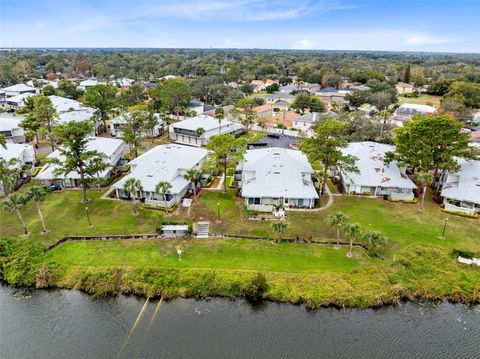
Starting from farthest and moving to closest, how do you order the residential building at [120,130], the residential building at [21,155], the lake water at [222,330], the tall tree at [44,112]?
the residential building at [120,130]
the tall tree at [44,112]
the residential building at [21,155]
the lake water at [222,330]

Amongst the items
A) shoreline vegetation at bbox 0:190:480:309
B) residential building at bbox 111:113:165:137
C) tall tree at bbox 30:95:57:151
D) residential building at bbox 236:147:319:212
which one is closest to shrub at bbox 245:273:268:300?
shoreline vegetation at bbox 0:190:480:309

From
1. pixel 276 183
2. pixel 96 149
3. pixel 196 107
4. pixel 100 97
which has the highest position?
pixel 100 97

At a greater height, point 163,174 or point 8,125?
point 8,125

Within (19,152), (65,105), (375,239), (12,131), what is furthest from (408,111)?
(12,131)

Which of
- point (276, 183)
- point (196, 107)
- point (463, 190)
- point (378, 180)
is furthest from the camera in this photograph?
point (196, 107)

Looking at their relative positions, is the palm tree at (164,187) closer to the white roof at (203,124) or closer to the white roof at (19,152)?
the white roof at (19,152)

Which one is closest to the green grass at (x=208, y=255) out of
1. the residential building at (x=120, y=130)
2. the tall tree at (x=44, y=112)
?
the tall tree at (x=44, y=112)

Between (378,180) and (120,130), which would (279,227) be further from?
(120,130)

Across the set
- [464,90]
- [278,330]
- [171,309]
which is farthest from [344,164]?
[464,90]
